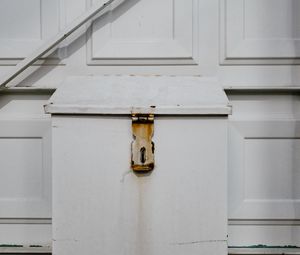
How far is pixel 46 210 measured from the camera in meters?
1.38

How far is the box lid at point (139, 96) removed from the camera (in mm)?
1089

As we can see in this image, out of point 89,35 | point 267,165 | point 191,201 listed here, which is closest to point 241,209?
point 267,165

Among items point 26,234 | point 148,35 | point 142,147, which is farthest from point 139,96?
point 26,234

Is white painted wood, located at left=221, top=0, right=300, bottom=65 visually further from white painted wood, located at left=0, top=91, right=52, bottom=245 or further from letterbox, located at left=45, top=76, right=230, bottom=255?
white painted wood, located at left=0, top=91, right=52, bottom=245

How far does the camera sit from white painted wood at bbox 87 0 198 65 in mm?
1374

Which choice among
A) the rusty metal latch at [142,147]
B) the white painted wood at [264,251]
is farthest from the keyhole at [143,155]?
the white painted wood at [264,251]

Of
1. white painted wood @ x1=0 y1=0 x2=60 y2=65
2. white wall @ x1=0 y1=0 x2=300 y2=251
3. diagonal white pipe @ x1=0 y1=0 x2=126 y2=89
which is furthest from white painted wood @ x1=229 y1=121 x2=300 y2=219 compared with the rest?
white painted wood @ x1=0 y1=0 x2=60 y2=65

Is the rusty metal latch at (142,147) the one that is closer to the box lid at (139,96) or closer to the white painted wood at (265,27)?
the box lid at (139,96)

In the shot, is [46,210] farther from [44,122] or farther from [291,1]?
[291,1]

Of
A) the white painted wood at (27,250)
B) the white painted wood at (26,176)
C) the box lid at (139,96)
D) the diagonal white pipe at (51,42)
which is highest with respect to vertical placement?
the diagonal white pipe at (51,42)

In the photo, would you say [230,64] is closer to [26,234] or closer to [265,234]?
[265,234]

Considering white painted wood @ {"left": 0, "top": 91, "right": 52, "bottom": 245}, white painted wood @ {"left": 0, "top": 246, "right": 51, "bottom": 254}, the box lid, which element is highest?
the box lid

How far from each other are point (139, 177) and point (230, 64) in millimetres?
502

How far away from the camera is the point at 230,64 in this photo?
1.37 metres
